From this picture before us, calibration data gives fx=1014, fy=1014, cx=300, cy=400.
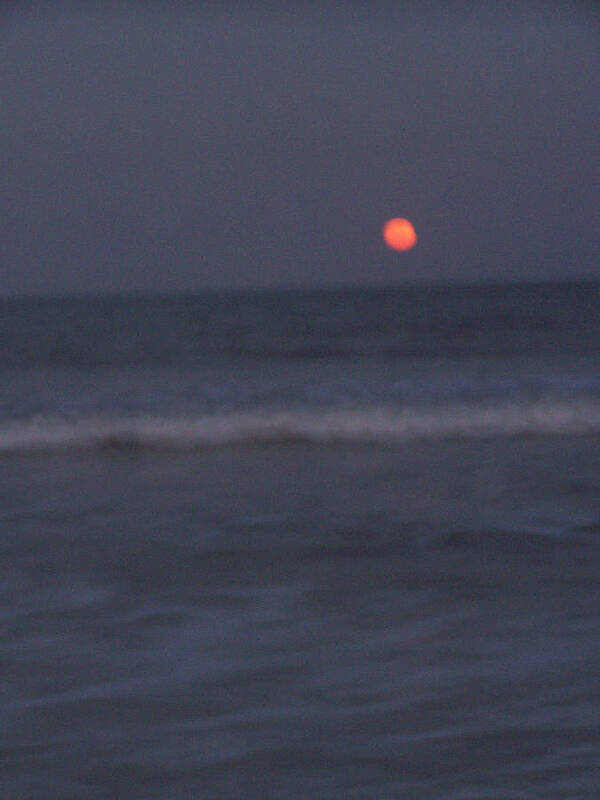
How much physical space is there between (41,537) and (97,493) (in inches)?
48.3

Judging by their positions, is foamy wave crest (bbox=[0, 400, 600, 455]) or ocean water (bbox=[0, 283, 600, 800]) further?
foamy wave crest (bbox=[0, 400, 600, 455])

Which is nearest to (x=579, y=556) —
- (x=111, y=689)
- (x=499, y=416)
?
(x=111, y=689)

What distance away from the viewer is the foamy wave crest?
8.76m

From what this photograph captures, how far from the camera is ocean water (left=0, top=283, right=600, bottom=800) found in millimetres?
2697

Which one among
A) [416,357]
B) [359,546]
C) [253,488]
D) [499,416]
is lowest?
[359,546]

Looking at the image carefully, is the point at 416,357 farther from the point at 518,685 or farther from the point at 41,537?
the point at 518,685

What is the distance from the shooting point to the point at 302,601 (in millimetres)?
4020

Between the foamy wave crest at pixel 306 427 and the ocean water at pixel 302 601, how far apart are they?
0.05 meters

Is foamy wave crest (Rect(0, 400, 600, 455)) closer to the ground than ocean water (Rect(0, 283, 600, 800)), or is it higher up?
higher up

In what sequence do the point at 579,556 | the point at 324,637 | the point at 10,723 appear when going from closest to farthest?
the point at 10,723 → the point at 324,637 → the point at 579,556

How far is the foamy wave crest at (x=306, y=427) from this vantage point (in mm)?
8758

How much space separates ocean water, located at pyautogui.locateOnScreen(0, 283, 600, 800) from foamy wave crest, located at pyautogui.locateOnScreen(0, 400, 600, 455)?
45 millimetres

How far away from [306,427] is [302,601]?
5329 mm

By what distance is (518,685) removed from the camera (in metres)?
3.12
